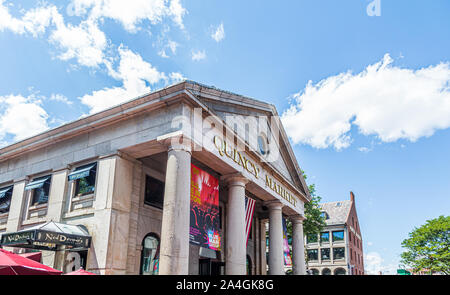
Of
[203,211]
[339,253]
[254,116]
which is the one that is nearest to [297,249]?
[254,116]

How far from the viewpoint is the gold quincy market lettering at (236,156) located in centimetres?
1612

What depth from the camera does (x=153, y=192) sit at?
17.4 meters

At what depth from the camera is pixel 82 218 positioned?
1500cm

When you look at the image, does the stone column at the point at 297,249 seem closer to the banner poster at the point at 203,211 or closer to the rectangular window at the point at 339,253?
the banner poster at the point at 203,211

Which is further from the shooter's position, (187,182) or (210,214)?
(210,214)

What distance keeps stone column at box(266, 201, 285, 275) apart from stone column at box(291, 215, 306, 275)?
355 cm

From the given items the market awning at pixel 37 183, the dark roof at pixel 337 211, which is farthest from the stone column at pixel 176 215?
the dark roof at pixel 337 211

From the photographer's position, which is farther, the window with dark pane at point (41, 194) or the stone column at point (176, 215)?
the window with dark pane at point (41, 194)

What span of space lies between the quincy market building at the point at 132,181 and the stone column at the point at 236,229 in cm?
5

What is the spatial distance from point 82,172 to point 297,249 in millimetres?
15968

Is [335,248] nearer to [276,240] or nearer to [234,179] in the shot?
[276,240]
